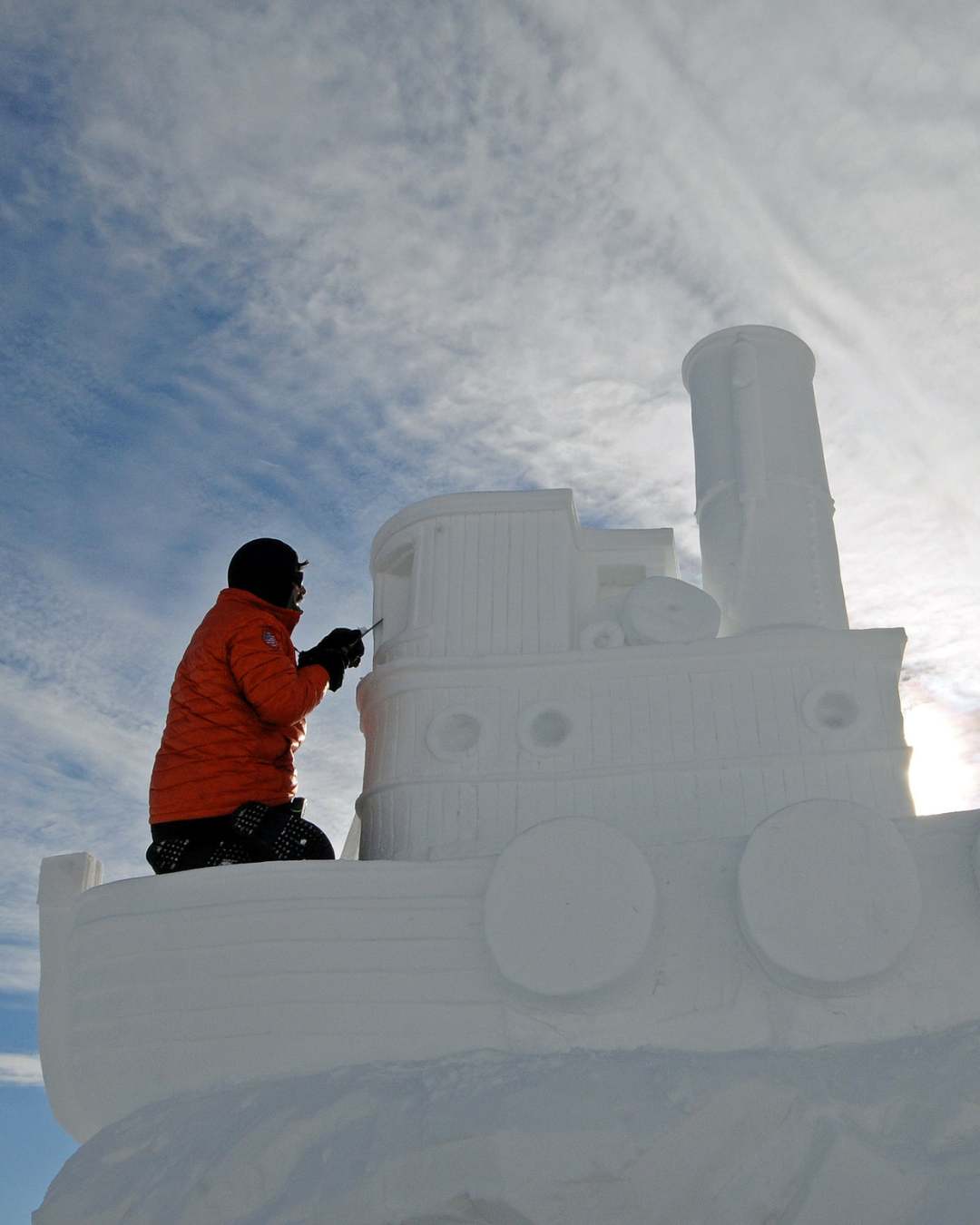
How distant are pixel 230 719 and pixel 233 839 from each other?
55cm

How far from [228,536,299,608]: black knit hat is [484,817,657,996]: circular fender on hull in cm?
195

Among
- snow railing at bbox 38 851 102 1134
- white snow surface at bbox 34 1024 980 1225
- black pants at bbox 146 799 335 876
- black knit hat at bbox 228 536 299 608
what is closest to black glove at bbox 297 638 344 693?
black knit hat at bbox 228 536 299 608

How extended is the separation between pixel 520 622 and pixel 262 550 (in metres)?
1.44

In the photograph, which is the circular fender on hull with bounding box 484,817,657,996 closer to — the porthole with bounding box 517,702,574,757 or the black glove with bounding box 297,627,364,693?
the porthole with bounding box 517,702,574,757

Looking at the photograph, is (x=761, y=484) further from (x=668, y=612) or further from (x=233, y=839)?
(x=233, y=839)

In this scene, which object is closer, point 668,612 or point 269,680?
point 269,680

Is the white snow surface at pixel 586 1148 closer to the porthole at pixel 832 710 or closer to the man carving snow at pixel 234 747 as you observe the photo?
the man carving snow at pixel 234 747

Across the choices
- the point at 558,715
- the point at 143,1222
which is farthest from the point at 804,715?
the point at 143,1222

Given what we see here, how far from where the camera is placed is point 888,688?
18.6 ft

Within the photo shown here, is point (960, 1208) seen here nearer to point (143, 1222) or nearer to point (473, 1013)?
point (473, 1013)

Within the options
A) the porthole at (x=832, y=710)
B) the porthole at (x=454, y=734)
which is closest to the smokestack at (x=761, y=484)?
the porthole at (x=832, y=710)

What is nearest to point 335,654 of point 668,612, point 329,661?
point 329,661

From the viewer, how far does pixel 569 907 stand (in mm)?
4340

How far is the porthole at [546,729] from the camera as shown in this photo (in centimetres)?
571
